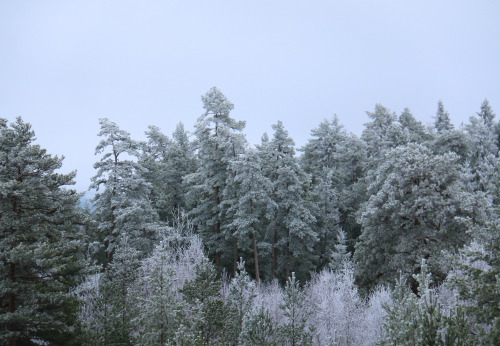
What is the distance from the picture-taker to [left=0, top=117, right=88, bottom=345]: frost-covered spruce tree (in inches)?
608

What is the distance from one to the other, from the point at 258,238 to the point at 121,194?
14.6 metres

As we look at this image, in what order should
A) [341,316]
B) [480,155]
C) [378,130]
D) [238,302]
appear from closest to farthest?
[238,302], [341,316], [480,155], [378,130]

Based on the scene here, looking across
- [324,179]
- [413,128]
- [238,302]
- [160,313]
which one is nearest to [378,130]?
[413,128]

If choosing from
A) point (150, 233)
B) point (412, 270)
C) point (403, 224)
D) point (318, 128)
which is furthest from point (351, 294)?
point (318, 128)

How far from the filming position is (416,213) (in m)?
24.7

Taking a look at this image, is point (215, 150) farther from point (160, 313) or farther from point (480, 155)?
point (480, 155)

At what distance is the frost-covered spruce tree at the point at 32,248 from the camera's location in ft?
50.7

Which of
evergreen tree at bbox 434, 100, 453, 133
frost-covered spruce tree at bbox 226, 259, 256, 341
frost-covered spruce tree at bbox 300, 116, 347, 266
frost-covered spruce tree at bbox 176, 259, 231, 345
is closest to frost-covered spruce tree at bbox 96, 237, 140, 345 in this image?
frost-covered spruce tree at bbox 176, 259, 231, 345

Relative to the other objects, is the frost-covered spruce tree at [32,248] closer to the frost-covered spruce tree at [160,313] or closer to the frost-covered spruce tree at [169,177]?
the frost-covered spruce tree at [160,313]

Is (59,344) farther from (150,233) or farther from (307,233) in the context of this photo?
(307,233)

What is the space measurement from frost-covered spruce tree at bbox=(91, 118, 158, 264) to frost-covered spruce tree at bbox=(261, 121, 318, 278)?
1086 centimetres

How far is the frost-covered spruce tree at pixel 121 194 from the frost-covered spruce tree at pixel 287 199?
1086 cm

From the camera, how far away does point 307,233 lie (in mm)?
33875

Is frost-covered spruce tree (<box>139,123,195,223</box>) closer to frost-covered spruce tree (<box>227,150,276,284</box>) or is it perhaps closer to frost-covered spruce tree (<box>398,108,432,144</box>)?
frost-covered spruce tree (<box>227,150,276,284</box>)
